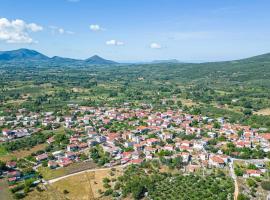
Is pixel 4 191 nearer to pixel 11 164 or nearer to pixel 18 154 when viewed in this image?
pixel 11 164

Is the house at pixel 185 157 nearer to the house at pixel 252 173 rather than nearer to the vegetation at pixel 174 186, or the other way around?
the vegetation at pixel 174 186

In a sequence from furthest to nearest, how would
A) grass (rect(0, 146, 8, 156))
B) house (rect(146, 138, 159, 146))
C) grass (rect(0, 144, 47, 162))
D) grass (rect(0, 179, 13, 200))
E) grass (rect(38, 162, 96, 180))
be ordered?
house (rect(146, 138, 159, 146)) → grass (rect(0, 146, 8, 156)) → grass (rect(0, 144, 47, 162)) → grass (rect(38, 162, 96, 180)) → grass (rect(0, 179, 13, 200))

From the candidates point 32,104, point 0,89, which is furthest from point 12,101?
point 0,89

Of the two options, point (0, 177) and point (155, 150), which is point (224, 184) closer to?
point (155, 150)

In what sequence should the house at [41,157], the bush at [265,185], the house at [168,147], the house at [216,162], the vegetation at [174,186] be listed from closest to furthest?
1. the vegetation at [174,186]
2. the bush at [265,185]
3. the house at [216,162]
4. the house at [41,157]
5. the house at [168,147]

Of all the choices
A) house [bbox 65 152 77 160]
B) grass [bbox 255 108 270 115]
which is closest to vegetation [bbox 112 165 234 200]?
house [bbox 65 152 77 160]

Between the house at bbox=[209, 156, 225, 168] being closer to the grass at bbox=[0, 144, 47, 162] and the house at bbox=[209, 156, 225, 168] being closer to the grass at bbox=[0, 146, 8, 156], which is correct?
the grass at bbox=[0, 144, 47, 162]

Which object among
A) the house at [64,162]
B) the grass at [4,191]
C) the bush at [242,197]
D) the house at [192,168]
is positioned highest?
the bush at [242,197]

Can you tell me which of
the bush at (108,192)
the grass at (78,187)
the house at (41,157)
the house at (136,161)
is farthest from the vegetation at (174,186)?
the house at (41,157)

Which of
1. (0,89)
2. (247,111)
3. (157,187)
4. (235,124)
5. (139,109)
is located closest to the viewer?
(157,187)
